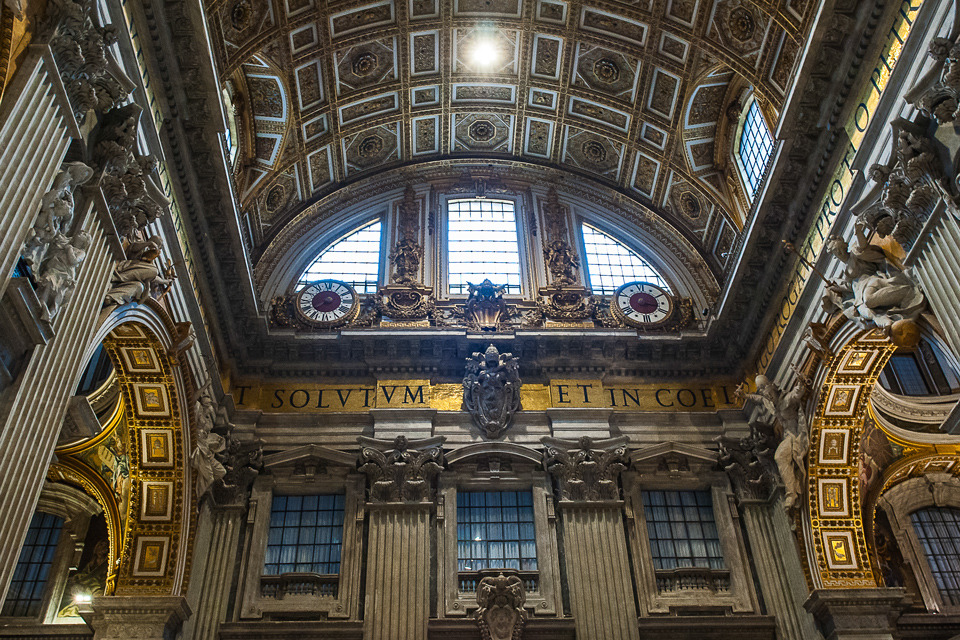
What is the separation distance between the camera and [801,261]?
15008 millimetres

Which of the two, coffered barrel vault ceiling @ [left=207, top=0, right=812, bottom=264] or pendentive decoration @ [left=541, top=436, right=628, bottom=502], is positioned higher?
coffered barrel vault ceiling @ [left=207, top=0, right=812, bottom=264]

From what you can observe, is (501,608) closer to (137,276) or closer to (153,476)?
(153,476)

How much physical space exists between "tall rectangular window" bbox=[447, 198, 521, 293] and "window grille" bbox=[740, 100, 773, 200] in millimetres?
5759

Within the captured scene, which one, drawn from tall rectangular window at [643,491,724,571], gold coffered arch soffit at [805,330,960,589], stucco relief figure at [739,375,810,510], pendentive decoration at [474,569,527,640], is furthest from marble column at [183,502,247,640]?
gold coffered arch soffit at [805,330,960,589]

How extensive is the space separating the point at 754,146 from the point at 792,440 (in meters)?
6.49

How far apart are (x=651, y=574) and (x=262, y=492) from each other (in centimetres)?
749

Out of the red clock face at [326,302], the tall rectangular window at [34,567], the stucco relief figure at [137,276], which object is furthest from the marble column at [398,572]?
the tall rectangular window at [34,567]

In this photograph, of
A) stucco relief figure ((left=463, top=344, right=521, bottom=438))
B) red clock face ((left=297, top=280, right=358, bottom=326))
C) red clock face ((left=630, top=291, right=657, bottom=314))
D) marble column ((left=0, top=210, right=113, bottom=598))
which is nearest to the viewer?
marble column ((left=0, top=210, right=113, bottom=598))

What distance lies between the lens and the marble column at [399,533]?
46.8 ft

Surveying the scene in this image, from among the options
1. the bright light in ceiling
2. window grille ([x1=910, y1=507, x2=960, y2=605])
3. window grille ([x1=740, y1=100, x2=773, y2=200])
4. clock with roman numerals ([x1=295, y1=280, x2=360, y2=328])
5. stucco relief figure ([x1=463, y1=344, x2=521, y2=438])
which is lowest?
window grille ([x1=910, y1=507, x2=960, y2=605])

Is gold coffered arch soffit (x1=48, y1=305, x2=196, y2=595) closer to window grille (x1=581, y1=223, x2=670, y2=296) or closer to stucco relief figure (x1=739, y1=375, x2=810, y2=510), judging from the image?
window grille (x1=581, y1=223, x2=670, y2=296)

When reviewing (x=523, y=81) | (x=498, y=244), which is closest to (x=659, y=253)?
(x=498, y=244)

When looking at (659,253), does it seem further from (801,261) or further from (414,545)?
(414,545)

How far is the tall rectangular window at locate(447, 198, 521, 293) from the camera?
2025 cm
